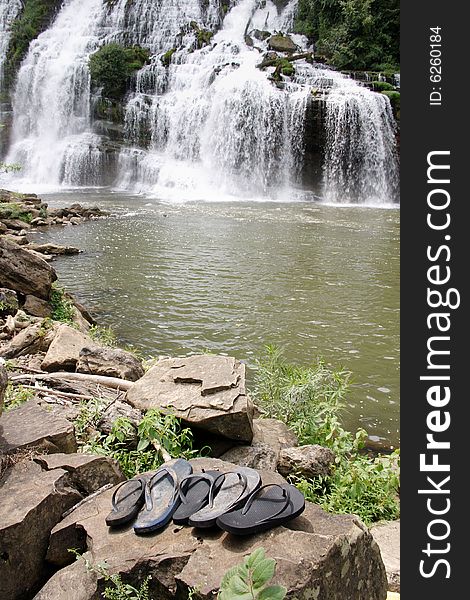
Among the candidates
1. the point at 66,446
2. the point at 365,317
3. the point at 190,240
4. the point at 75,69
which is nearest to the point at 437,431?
the point at 66,446

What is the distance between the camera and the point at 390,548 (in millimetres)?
2588

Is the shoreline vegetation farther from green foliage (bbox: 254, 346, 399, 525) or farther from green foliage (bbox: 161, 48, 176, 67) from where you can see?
green foliage (bbox: 161, 48, 176, 67)

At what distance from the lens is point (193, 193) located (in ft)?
78.0

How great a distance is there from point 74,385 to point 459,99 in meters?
3.12

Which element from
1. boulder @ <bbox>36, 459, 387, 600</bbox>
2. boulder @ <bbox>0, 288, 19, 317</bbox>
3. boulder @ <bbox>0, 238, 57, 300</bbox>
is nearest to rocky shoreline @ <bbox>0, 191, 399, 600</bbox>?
boulder @ <bbox>36, 459, 387, 600</bbox>

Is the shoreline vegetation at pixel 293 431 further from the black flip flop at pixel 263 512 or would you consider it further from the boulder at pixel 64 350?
the black flip flop at pixel 263 512

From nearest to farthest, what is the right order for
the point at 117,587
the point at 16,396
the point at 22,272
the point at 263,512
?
the point at 117,587, the point at 263,512, the point at 16,396, the point at 22,272

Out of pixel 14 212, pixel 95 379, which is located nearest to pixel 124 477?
pixel 95 379

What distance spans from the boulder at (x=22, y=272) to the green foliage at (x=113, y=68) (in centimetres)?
2440

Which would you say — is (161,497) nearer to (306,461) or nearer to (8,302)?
(306,461)

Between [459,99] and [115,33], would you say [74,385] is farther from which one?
[115,33]

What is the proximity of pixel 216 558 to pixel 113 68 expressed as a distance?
1184 inches

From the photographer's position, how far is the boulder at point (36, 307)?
6442mm

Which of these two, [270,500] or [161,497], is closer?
[270,500]
